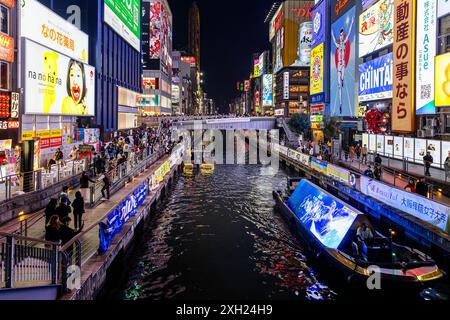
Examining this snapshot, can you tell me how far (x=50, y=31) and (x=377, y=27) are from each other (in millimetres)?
36870

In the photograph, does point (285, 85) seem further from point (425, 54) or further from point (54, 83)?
point (54, 83)

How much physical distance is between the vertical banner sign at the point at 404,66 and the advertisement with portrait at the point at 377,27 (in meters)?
3.69

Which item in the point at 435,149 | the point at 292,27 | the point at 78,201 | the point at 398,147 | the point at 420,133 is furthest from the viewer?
the point at 292,27

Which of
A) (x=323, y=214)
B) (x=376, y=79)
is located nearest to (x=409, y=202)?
(x=323, y=214)

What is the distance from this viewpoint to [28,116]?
27.4 metres

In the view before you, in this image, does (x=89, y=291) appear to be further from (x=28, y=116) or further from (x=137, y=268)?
(x=28, y=116)

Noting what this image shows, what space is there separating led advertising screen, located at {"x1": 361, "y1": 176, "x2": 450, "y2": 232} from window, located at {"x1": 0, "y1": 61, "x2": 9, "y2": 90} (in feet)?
71.8

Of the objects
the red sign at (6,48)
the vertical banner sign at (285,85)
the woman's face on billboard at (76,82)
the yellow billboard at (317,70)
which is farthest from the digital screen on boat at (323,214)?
the vertical banner sign at (285,85)

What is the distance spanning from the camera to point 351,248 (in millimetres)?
17328

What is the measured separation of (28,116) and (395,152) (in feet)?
105

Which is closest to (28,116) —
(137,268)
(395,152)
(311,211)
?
(137,268)

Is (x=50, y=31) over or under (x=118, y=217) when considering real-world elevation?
over

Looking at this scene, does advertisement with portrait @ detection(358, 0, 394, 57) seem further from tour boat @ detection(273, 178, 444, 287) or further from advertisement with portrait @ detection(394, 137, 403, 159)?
tour boat @ detection(273, 178, 444, 287)

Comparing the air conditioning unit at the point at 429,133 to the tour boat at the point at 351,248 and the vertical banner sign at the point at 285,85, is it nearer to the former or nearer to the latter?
the tour boat at the point at 351,248
